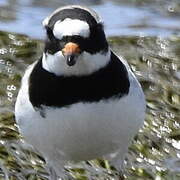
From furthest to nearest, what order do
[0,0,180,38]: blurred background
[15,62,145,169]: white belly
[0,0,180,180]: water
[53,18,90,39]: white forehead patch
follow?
[0,0,180,38]: blurred background
[0,0,180,180]: water
[15,62,145,169]: white belly
[53,18,90,39]: white forehead patch

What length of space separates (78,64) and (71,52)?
19 centimetres

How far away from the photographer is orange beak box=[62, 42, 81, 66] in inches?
235

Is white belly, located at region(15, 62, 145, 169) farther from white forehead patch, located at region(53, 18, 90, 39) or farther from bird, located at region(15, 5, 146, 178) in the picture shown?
white forehead patch, located at region(53, 18, 90, 39)

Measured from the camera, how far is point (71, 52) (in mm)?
5965

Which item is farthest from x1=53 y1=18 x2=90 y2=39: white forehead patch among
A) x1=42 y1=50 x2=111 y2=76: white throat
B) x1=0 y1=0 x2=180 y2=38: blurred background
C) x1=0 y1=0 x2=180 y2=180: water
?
x1=0 y1=0 x2=180 y2=38: blurred background

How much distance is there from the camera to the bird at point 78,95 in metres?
6.16

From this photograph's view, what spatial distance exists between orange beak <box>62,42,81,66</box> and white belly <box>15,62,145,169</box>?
0.42m

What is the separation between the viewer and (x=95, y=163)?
7.54 meters

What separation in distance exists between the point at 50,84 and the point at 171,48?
3.15 m

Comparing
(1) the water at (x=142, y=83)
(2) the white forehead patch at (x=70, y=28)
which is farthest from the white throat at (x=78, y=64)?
(1) the water at (x=142, y=83)

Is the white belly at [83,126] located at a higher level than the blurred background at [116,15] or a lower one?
higher

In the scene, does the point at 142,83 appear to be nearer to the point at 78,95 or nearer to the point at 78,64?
the point at 78,95

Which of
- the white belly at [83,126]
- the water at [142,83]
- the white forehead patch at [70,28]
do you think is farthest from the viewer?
the water at [142,83]

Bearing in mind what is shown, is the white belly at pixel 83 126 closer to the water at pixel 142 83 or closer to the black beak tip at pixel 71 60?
the black beak tip at pixel 71 60
